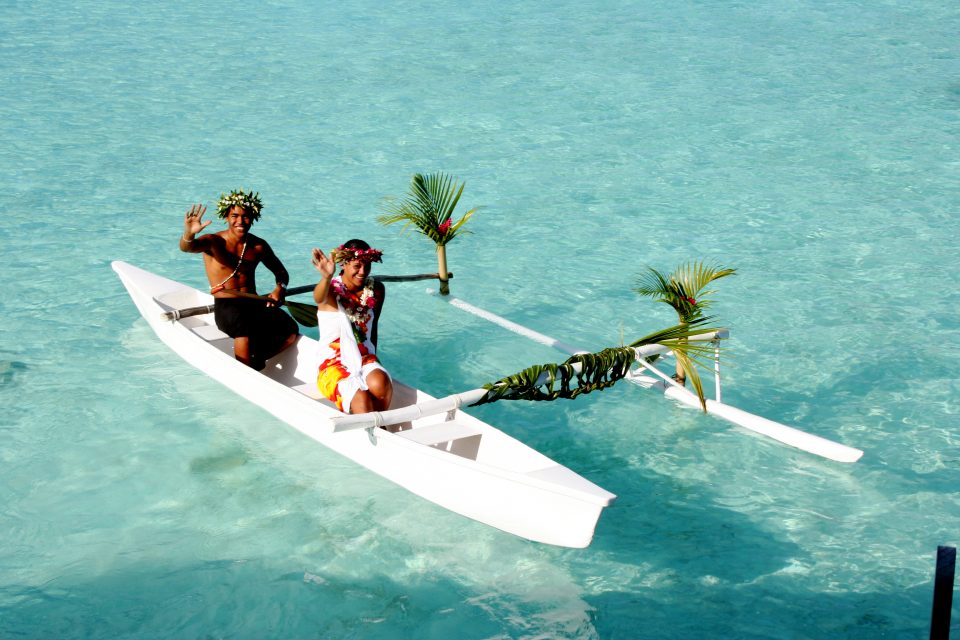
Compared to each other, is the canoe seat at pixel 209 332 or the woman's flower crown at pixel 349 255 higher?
the woman's flower crown at pixel 349 255

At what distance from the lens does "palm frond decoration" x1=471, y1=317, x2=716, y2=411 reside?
19.2 feet

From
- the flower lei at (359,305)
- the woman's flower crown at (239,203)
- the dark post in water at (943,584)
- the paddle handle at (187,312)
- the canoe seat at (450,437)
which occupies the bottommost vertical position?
the dark post in water at (943,584)

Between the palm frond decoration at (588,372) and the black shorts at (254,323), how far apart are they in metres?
1.81

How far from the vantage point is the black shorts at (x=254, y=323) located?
6.93 metres

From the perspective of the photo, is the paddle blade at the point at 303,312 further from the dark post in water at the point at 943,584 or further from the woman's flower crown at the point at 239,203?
the dark post in water at the point at 943,584

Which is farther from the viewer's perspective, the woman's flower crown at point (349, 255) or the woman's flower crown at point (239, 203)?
the woman's flower crown at point (239, 203)

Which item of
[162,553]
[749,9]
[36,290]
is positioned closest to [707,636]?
[162,553]

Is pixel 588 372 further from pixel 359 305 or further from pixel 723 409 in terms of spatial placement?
pixel 359 305

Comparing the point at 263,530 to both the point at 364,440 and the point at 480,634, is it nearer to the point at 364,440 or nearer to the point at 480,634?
the point at 364,440

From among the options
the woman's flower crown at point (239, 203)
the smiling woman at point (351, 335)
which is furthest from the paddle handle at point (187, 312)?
the smiling woman at point (351, 335)

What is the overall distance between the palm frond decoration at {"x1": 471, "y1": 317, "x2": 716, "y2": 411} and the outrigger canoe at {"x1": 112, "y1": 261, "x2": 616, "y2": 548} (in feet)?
0.83

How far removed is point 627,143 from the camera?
43.7ft

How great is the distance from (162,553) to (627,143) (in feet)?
29.4

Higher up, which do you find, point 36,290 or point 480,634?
point 36,290
